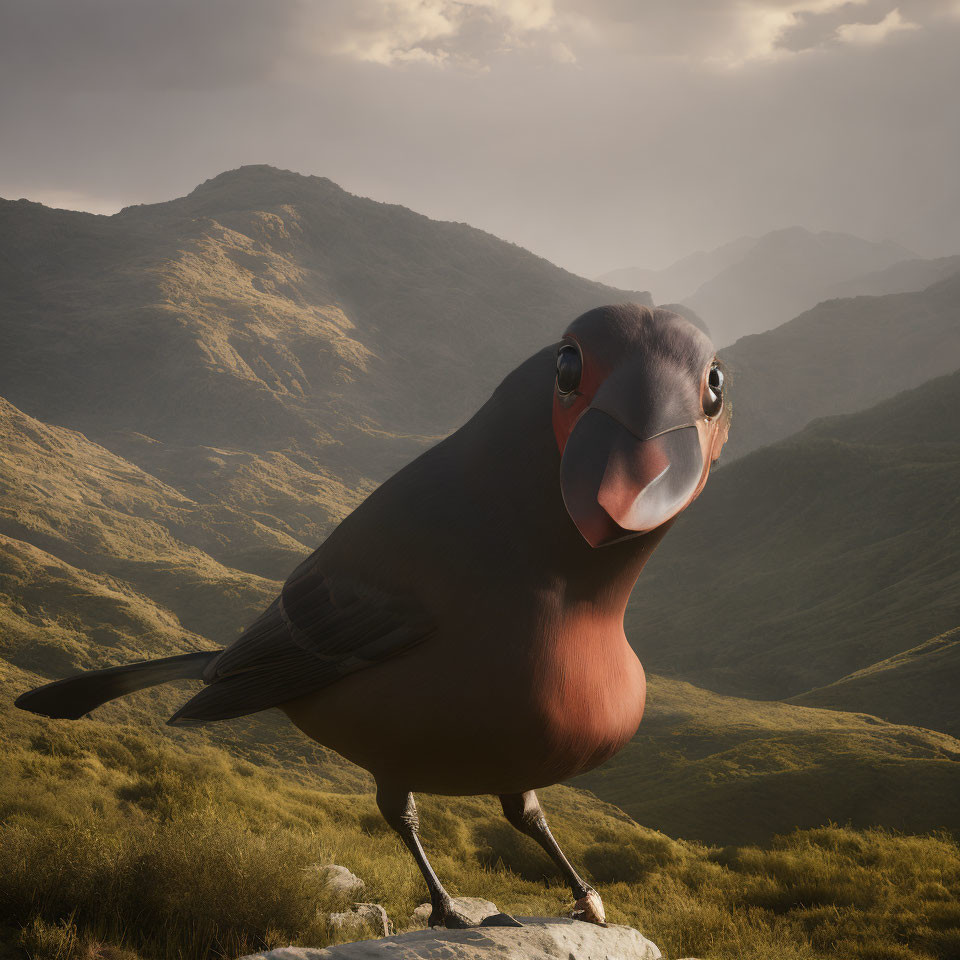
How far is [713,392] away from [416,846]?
2077 millimetres

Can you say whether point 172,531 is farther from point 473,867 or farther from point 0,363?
point 0,363

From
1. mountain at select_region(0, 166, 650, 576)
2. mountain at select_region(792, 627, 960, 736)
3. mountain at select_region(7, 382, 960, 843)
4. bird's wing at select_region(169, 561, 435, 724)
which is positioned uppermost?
mountain at select_region(0, 166, 650, 576)

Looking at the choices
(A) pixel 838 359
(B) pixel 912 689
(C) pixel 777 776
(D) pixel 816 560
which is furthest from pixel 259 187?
(C) pixel 777 776

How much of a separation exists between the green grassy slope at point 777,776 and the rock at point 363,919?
6.10m

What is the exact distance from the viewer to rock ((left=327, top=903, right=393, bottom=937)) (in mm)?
4039

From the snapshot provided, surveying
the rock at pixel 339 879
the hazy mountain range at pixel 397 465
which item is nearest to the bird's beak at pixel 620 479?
the rock at pixel 339 879

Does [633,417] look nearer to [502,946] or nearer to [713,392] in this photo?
[713,392]

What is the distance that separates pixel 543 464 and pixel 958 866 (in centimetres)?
593

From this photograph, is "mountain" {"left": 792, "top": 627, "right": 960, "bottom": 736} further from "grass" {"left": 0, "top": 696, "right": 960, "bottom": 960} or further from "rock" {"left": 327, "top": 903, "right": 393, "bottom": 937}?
"rock" {"left": 327, "top": 903, "right": 393, "bottom": 937}

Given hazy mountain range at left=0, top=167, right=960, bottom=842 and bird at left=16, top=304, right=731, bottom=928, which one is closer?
bird at left=16, top=304, right=731, bottom=928

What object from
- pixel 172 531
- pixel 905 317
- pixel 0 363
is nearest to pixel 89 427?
pixel 0 363

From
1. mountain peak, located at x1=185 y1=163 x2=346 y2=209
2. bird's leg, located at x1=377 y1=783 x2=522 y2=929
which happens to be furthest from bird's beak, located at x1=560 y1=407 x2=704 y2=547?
mountain peak, located at x1=185 y1=163 x2=346 y2=209

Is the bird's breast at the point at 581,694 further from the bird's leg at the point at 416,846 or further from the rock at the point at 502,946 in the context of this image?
the rock at the point at 502,946

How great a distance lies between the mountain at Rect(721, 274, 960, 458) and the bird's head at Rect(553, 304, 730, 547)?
58.1m
